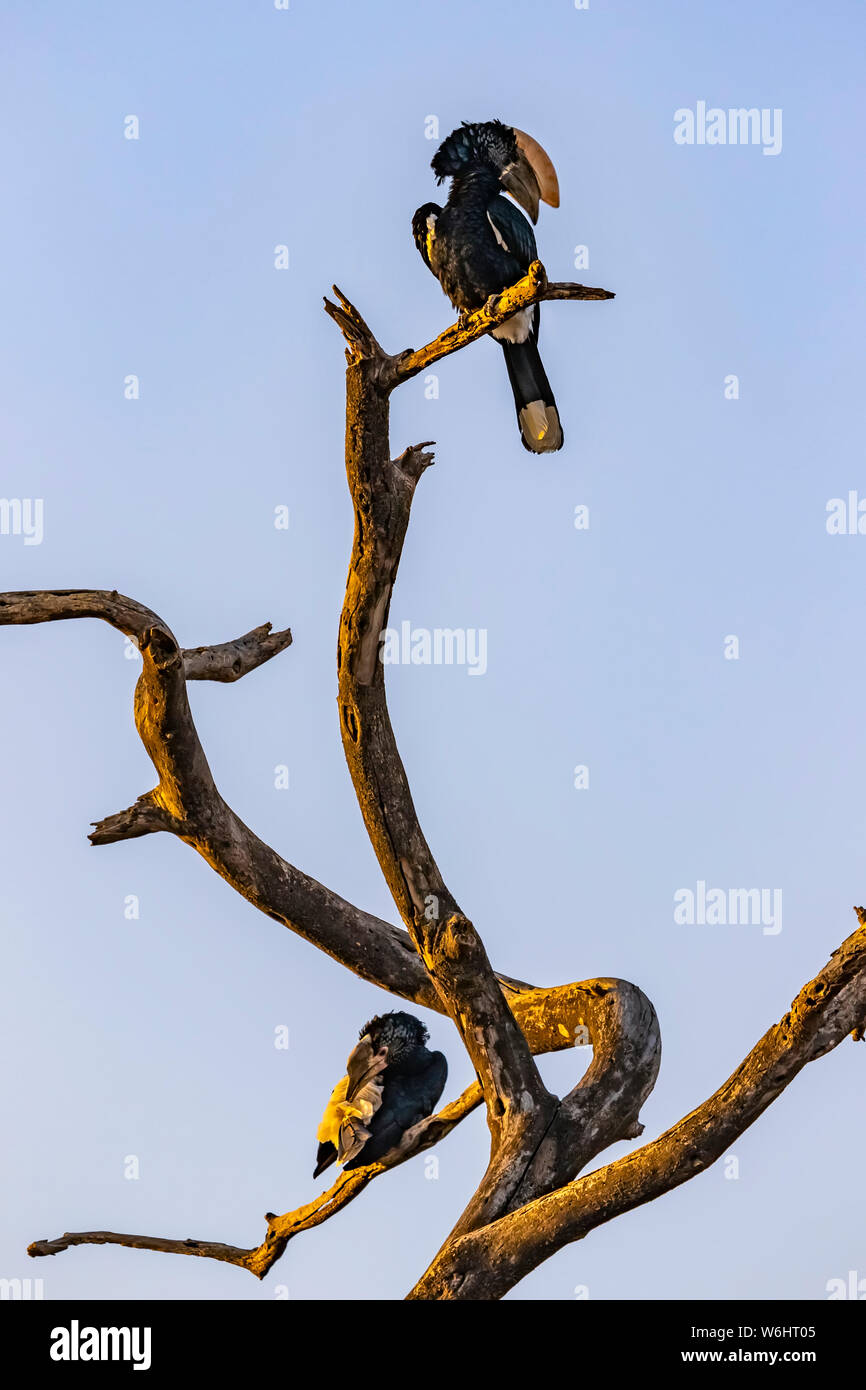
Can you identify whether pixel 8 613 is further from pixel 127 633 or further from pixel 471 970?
pixel 471 970

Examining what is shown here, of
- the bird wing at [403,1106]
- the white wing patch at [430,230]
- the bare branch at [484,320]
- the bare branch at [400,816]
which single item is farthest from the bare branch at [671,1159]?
the white wing patch at [430,230]

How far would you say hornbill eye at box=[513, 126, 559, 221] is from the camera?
189 inches

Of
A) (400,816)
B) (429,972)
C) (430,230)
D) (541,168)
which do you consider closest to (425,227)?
(430,230)

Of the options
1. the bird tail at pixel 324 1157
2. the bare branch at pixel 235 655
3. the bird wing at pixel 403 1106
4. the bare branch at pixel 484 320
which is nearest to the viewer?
the bare branch at pixel 484 320

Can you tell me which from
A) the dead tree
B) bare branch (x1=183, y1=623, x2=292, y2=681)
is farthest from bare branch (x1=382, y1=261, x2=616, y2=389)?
bare branch (x1=183, y1=623, x2=292, y2=681)

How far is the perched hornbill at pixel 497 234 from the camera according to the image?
15.3 ft

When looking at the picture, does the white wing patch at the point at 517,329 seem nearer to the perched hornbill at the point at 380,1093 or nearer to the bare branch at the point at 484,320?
the bare branch at the point at 484,320

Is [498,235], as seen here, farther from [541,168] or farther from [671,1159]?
[671,1159]

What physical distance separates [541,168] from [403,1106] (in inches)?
126

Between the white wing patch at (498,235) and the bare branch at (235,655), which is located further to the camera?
the white wing patch at (498,235)

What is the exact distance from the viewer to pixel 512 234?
15.4 ft

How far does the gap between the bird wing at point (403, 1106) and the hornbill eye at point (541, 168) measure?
294cm

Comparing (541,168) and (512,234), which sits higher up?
(541,168)

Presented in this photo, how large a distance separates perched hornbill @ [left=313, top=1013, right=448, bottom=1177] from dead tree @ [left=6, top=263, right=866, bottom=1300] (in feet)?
0.34
